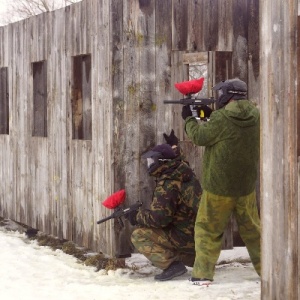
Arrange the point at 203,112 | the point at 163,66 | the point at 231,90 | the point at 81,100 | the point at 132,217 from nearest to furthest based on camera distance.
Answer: the point at 231,90, the point at 203,112, the point at 132,217, the point at 163,66, the point at 81,100

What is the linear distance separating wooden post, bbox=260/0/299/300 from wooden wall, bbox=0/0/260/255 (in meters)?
3.14

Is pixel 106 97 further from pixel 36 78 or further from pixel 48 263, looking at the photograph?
pixel 36 78

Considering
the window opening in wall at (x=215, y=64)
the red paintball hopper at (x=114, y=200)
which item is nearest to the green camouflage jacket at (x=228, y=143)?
the red paintball hopper at (x=114, y=200)

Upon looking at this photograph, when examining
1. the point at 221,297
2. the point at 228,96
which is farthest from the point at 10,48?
the point at 221,297

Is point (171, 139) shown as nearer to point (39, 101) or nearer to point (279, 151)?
point (279, 151)

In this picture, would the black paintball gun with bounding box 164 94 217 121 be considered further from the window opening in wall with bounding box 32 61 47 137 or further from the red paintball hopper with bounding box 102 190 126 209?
the window opening in wall with bounding box 32 61 47 137

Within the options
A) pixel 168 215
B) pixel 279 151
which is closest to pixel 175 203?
pixel 168 215

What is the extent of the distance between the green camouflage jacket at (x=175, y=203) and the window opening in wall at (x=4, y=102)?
5485 millimetres

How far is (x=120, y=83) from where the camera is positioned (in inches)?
355

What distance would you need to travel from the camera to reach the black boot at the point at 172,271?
8.20 metres

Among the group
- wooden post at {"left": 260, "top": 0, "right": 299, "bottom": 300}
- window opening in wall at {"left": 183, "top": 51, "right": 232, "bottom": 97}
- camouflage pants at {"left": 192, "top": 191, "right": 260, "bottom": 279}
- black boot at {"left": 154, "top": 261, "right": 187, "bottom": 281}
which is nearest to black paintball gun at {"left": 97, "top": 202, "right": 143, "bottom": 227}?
black boot at {"left": 154, "top": 261, "right": 187, "bottom": 281}

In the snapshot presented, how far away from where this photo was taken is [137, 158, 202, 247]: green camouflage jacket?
26.7 feet

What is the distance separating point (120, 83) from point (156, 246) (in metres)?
2.00

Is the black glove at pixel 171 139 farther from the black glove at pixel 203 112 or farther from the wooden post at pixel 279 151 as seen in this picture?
the wooden post at pixel 279 151
